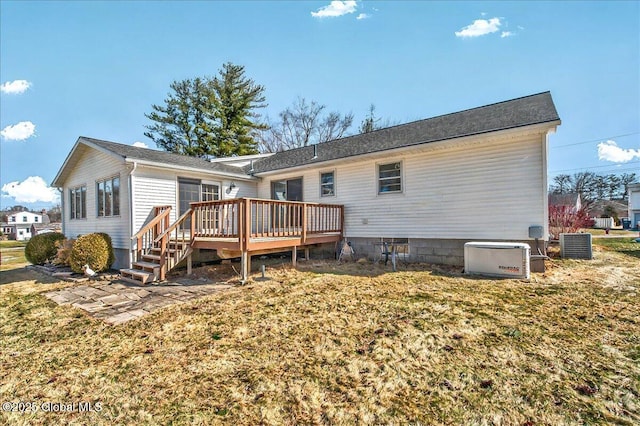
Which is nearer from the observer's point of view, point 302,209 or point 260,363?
point 260,363

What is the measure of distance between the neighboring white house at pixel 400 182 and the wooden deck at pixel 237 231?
60cm

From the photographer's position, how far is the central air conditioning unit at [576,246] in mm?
8633

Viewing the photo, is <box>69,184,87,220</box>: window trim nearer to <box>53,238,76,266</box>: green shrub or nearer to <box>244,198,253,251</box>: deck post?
<box>53,238,76,266</box>: green shrub

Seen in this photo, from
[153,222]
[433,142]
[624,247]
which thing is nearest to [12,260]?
[153,222]

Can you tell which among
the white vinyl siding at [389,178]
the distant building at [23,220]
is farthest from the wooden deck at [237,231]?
the distant building at [23,220]

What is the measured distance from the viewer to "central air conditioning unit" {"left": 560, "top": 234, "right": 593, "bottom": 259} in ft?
28.3

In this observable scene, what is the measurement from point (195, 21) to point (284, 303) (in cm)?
1151

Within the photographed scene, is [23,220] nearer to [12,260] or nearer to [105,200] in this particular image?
[12,260]

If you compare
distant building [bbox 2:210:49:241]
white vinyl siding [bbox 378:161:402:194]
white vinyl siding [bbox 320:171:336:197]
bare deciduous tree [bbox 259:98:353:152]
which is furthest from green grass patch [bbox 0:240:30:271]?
distant building [bbox 2:210:49:241]

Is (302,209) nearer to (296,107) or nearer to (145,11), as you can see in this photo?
(145,11)

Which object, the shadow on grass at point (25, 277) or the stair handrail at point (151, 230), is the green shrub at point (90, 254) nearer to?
the shadow on grass at point (25, 277)

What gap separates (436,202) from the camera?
843 cm

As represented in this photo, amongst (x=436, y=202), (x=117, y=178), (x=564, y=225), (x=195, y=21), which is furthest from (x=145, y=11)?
(x=564, y=225)

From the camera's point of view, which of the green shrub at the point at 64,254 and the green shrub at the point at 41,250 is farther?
the green shrub at the point at 41,250
